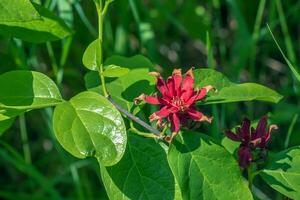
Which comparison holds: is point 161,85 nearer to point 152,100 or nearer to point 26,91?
point 152,100

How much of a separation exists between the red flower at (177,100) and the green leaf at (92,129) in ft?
0.22

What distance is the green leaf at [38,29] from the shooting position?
4.41 ft

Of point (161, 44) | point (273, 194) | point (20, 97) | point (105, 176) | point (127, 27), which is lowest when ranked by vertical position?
point (273, 194)

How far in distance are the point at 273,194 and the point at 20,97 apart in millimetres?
1326

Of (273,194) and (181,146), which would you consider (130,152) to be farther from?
(273,194)

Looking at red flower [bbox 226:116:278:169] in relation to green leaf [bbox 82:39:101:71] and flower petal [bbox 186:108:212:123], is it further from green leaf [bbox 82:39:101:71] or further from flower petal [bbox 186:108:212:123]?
green leaf [bbox 82:39:101:71]

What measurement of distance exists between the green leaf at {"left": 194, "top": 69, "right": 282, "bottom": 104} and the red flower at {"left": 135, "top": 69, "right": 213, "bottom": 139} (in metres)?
0.06

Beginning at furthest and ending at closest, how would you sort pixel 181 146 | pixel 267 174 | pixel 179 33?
pixel 179 33 < pixel 267 174 < pixel 181 146

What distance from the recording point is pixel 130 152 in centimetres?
122

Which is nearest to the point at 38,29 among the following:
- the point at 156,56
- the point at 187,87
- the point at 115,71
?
the point at 115,71

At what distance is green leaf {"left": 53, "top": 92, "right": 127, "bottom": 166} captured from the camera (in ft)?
3.66

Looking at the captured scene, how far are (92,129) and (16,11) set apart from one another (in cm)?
28

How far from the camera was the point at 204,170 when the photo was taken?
46.7 inches

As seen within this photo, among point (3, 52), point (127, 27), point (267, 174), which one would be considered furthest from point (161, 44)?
point (267, 174)
